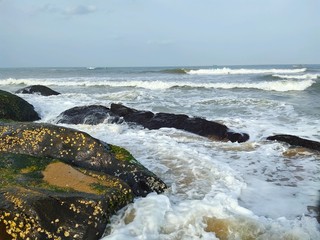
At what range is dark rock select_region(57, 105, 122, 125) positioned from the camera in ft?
30.1

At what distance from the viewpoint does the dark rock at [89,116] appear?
30.1ft

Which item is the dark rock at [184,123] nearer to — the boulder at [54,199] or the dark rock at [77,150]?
→ the dark rock at [77,150]

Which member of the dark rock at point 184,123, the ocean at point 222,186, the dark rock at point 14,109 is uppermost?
the dark rock at point 14,109

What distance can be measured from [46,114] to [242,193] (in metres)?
7.87

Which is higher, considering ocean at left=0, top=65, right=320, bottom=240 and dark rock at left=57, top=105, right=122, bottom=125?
dark rock at left=57, top=105, right=122, bottom=125

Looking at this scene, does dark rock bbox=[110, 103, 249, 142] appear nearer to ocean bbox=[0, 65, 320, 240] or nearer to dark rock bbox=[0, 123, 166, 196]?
ocean bbox=[0, 65, 320, 240]

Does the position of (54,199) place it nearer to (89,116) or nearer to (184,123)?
(184,123)

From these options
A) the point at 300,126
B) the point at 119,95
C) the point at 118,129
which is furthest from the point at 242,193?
the point at 119,95

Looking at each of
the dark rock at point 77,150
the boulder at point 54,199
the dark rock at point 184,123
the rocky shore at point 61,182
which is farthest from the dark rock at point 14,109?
the boulder at point 54,199

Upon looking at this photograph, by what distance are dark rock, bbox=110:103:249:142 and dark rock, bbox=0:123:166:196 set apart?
3.48 meters

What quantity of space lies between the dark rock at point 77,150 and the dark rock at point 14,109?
175 inches

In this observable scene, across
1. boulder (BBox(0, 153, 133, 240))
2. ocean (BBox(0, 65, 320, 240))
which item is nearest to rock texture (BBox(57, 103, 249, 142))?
ocean (BBox(0, 65, 320, 240))

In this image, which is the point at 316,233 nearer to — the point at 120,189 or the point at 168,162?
the point at 120,189

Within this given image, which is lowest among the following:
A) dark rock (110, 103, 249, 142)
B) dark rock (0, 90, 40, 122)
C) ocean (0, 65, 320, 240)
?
ocean (0, 65, 320, 240)
